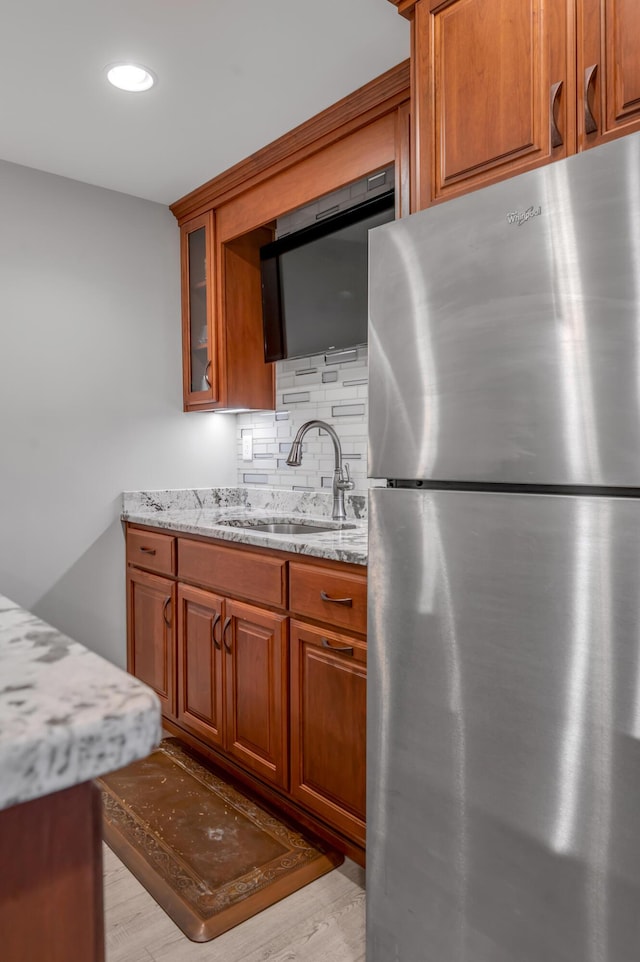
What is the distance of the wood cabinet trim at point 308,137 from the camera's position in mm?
2102

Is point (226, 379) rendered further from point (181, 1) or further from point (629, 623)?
point (629, 623)

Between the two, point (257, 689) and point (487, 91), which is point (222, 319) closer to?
point (257, 689)

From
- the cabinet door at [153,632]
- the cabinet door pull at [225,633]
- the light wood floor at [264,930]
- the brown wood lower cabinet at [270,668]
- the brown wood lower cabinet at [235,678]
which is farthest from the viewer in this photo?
the cabinet door at [153,632]

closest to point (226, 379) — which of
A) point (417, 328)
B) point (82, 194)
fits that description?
point (82, 194)

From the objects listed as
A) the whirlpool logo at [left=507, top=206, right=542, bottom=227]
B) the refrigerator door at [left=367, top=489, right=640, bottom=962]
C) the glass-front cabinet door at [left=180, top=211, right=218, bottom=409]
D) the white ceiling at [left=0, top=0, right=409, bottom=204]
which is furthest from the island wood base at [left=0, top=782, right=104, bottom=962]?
the glass-front cabinet door at [left=180, top=211, right=218, bottom=409]

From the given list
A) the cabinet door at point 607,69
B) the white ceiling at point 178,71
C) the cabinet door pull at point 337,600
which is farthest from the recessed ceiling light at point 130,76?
the cabinet door pull at point 337,600

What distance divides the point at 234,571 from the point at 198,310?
1467 mm

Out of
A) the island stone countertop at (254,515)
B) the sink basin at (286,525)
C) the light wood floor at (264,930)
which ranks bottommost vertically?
the light wood floor at (264,930)

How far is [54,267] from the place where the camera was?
2846 mm

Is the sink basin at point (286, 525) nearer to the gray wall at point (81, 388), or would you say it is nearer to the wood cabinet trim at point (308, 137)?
the gray wall at point (81, 388)

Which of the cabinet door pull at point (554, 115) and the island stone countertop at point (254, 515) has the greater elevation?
the cabinet door pull at point (554, 115)

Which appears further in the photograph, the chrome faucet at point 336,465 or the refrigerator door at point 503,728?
the chrome faucet at point 336,465

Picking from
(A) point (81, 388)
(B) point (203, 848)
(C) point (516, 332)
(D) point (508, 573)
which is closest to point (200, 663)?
(B) point (203, 848)

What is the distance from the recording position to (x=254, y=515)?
2.98m
